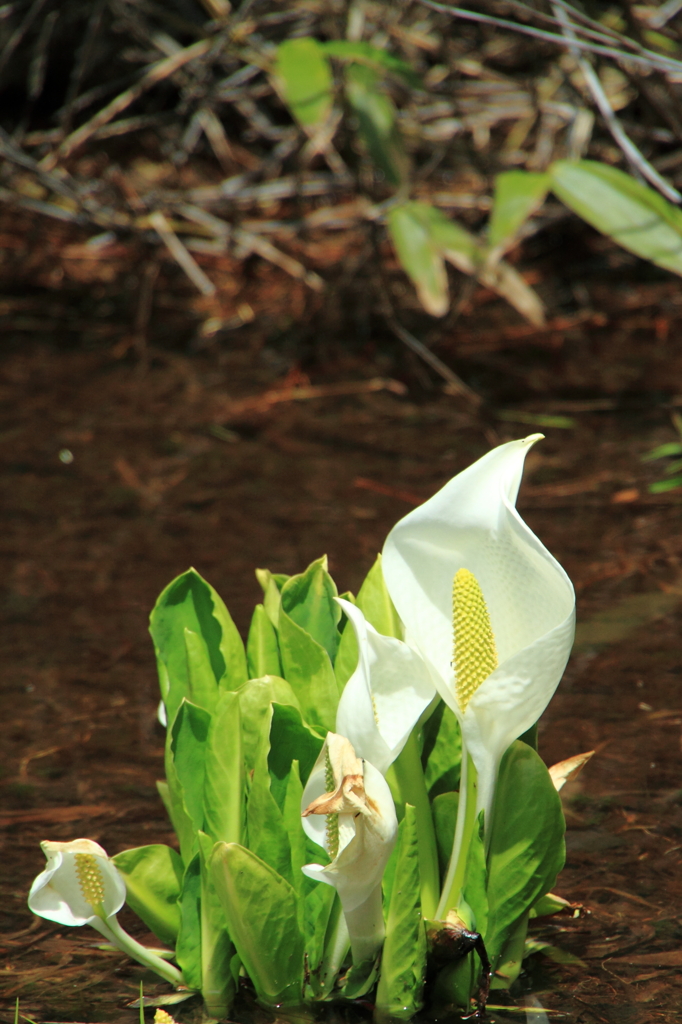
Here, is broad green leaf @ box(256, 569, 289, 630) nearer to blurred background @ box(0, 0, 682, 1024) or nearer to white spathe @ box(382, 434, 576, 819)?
white spathe @ box(382, 434, 576, 819)

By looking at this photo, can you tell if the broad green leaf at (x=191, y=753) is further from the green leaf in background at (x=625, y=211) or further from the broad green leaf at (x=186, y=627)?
the green leaf in background at (x=625, y=211)

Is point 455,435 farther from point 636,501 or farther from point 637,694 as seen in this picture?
point 637,694

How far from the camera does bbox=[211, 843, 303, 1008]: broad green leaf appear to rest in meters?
0.64

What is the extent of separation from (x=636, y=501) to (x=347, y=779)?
1.16 meters


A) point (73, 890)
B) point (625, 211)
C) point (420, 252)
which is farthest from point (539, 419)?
point (73, 890)

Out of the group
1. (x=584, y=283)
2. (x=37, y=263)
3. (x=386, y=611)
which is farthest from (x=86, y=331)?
(x=386, y=611)

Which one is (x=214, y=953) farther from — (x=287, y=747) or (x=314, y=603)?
(x=314, y=603)

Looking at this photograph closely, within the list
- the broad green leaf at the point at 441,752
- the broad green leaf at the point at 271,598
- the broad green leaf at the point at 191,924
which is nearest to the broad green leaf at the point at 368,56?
the broad green leaf at the point at 271,598

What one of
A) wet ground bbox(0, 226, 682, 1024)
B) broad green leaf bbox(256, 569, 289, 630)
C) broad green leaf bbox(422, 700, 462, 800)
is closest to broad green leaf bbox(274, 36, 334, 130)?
wet ground bbox(0, 226, 682, 1024)

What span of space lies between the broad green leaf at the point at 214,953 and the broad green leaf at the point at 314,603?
0.18 m

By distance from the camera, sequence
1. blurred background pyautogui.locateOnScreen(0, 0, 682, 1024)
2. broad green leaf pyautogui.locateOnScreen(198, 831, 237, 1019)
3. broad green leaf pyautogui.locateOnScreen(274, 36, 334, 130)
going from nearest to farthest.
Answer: broad green leaf pyautogui.locateOnScreen(198, 831, 237, 1019) → blurred background pyautogui.locateOnScreen(0, 0, 682, 1024) → broad green leaf pyautogui.locateOnScreen(274, 36, 334, 130)

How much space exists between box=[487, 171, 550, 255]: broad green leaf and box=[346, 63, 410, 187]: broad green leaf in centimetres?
33

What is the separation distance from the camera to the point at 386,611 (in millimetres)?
752

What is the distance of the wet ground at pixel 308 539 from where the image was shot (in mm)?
Answer: 829
